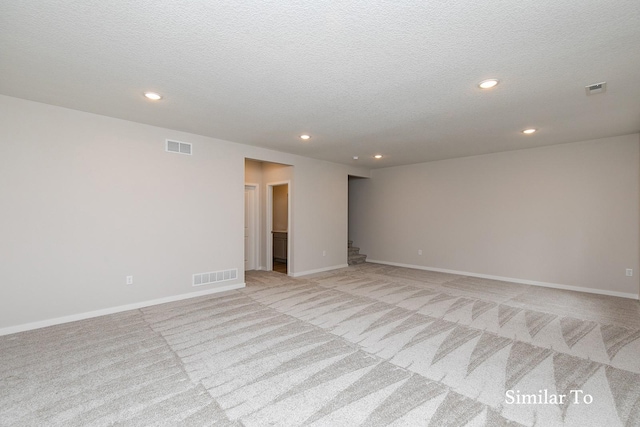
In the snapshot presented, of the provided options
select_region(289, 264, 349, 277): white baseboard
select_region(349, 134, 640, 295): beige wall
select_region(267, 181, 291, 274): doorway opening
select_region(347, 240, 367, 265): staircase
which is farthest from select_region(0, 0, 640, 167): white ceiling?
select_region(347, 240, 367, 265): staircase

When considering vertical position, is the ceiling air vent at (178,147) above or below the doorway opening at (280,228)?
above

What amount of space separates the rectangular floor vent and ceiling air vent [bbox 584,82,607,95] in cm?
543

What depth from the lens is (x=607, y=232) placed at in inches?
192

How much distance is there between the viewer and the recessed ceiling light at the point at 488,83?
281 centimetres

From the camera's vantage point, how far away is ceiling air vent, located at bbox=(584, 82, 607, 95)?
285 cm

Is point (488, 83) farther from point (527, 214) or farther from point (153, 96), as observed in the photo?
point (527, 214)

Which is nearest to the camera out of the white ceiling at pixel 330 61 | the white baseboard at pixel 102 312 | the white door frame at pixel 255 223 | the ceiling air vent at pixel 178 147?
the white ceiling at pixel 330 61

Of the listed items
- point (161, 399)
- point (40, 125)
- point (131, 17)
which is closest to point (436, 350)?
point (161, 399)

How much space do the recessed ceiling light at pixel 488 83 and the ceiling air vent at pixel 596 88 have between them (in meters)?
0.96

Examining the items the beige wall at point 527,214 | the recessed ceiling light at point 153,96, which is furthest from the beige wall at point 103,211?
the beige wall at point 527,214

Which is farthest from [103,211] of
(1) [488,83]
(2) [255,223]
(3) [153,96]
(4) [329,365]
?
(1) [488,83]

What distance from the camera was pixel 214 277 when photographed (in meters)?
5.00

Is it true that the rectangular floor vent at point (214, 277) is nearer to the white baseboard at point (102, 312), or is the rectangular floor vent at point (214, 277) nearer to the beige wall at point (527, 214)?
the white baseboard at point (102, 312)

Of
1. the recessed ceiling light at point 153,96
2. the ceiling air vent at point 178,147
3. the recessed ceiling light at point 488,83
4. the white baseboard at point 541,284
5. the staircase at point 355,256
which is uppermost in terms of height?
the recessed ceiling light at point 153,96
